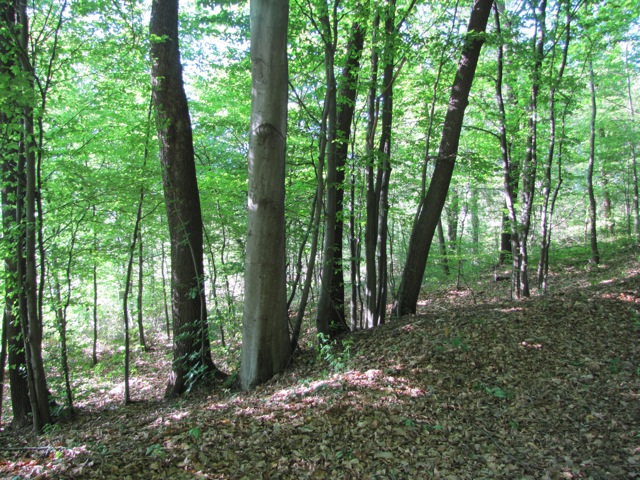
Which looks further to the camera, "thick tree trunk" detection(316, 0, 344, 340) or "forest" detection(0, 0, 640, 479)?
"thick tree trunk" detection(316, 0, 344, 340)

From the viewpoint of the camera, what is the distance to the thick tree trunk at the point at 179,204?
6059 mm

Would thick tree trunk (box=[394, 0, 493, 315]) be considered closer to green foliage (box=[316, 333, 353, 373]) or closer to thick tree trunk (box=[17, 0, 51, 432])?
green foliage (box=[316, 333, 353, 373])

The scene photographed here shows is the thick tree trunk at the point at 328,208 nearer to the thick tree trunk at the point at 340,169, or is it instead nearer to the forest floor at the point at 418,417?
the thick tree trunk at the point at 340,169

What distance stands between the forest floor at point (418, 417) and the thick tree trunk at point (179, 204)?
0.66m

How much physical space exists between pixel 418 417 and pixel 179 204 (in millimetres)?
4613

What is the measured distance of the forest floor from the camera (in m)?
3.11

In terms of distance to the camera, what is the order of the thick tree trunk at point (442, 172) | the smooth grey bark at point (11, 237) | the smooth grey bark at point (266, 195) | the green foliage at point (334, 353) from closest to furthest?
the smooth grey bark at point (11, 237), the smooth grey bark at point (266, 195), the green foliage at point (334, 353), the thick tree trunk at point (442, 172)

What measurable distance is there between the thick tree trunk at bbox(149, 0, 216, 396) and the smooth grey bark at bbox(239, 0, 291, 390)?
4.64 ft

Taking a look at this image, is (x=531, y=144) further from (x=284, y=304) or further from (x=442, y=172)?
(x=284, y=304)

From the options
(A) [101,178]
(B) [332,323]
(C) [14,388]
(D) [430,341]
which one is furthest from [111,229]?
(D) [430,341]

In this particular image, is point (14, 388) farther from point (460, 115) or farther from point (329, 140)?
point (460, 115)

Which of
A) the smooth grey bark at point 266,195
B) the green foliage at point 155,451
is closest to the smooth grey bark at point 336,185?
the smooth grey bark at point 266,195

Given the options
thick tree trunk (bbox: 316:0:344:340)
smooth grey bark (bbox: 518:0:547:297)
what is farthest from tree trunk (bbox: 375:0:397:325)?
smooth grey bark (bbox: 518:0:547:297)

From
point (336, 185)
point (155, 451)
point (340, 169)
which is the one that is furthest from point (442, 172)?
point (155, 451)
